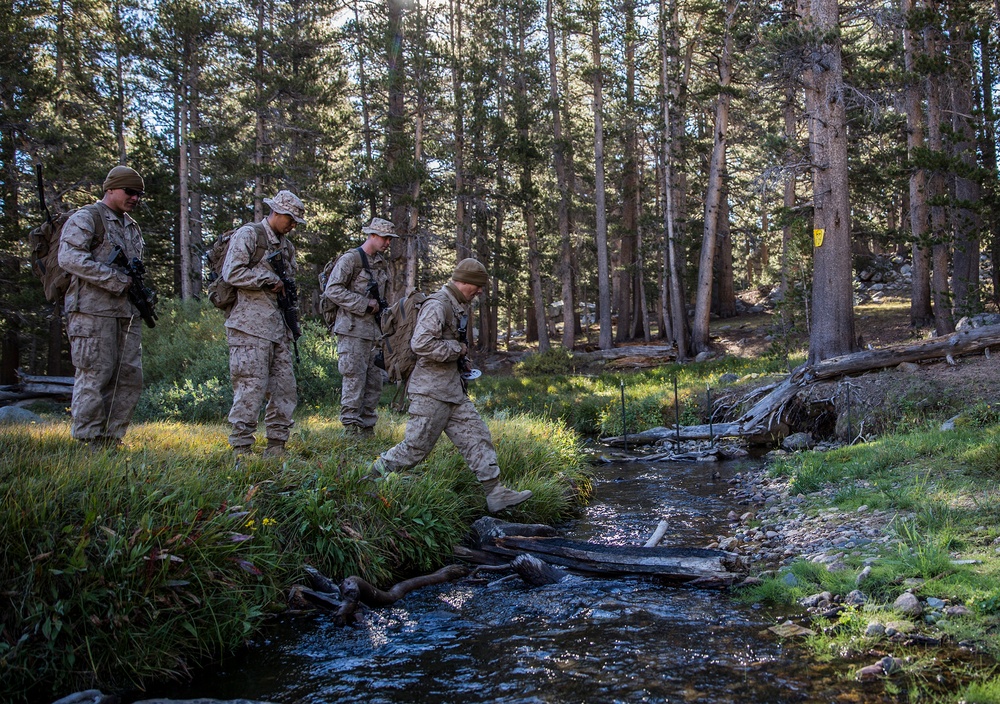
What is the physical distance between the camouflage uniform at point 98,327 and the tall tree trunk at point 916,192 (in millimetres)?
14277

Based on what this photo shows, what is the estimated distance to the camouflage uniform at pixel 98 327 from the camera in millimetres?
5808

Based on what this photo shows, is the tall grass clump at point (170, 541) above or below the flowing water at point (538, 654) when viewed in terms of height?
above

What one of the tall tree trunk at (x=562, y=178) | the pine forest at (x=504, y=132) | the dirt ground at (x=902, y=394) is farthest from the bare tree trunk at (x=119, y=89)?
the dirt ground at (x=902, y=394)

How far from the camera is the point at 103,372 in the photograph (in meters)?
5.97

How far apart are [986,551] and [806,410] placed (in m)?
7.00

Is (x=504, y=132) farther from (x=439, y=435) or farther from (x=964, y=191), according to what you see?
(x=439, y=435)

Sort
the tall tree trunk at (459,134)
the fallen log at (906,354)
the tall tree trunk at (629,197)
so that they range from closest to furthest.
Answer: the fallen log at (906,354)
the tall tree trunk at (459,134)
the tall tree trunk at (629,197)

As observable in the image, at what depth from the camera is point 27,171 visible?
810 inches

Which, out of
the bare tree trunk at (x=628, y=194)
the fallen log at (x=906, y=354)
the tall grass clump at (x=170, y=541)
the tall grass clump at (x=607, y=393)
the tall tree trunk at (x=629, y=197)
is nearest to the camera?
the tall grass clump at (x=170, y=541)

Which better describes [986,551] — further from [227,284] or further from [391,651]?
[227,284]

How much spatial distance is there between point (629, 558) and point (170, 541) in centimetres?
329

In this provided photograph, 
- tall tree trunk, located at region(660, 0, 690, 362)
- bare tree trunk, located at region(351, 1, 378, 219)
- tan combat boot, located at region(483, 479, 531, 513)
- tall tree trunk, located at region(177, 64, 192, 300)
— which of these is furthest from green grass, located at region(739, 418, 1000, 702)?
tall tree trunk, located at region(177, 64, 192, 300)

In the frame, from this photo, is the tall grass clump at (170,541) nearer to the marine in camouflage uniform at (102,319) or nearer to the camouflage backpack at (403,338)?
the marine in camouflage uniform at (102,319)

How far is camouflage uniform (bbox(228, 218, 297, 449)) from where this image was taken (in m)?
6.37
